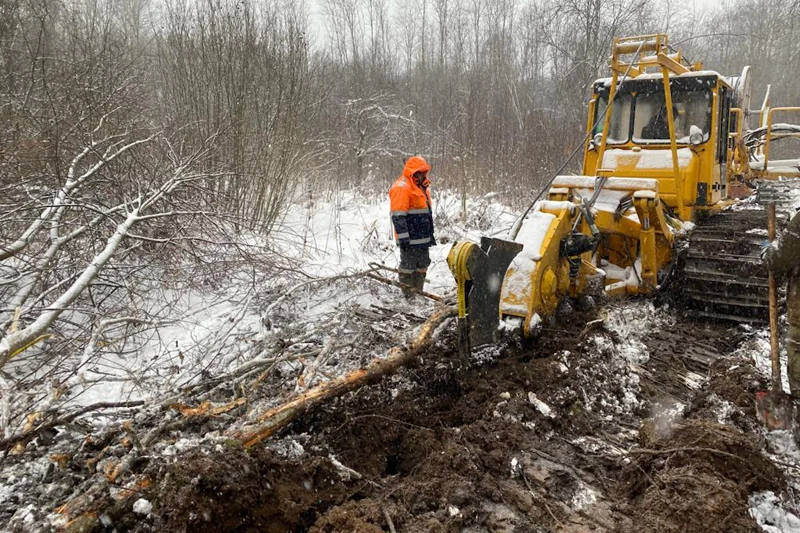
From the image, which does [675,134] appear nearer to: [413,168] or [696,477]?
[413,168]

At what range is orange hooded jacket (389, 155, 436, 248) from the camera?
609cm

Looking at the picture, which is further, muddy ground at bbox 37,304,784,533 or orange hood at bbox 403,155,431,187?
orange hood at bbox 403,155,431,187

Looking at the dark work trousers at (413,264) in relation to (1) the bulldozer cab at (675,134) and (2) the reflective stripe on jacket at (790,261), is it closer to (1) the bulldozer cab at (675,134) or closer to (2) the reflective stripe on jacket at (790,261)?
(1) the bulldozer cab at (675,134)

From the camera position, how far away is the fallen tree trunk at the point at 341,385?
2787mm

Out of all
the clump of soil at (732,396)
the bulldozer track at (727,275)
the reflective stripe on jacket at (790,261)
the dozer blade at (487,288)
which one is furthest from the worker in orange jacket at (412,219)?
the reflective stripe on jacket at (790,261)

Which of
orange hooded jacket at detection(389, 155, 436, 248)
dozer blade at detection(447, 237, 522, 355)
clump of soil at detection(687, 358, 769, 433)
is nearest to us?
clump of soil at detection(687, 358, 769, 433)

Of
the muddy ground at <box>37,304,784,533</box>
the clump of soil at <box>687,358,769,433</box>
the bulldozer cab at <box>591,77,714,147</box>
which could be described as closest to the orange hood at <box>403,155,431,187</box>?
the bulldozer cab at <box>591,77,714,147</box>

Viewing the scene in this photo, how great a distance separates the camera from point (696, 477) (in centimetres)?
257

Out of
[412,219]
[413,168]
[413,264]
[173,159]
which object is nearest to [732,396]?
[413,264]

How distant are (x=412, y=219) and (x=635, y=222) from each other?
238cm

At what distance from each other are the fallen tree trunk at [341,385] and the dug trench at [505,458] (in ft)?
0.34

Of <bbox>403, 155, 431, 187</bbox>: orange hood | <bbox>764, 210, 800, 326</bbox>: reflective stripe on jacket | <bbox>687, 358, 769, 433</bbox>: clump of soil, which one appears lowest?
<bbox>687, 358, 769, 433</bbox>: clump of soil

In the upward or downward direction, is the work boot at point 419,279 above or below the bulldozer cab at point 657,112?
below

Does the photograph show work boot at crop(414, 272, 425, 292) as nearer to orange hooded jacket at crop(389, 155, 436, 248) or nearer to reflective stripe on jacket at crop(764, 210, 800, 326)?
orange hooded jacket at crop(389, 155, 436, 248)
